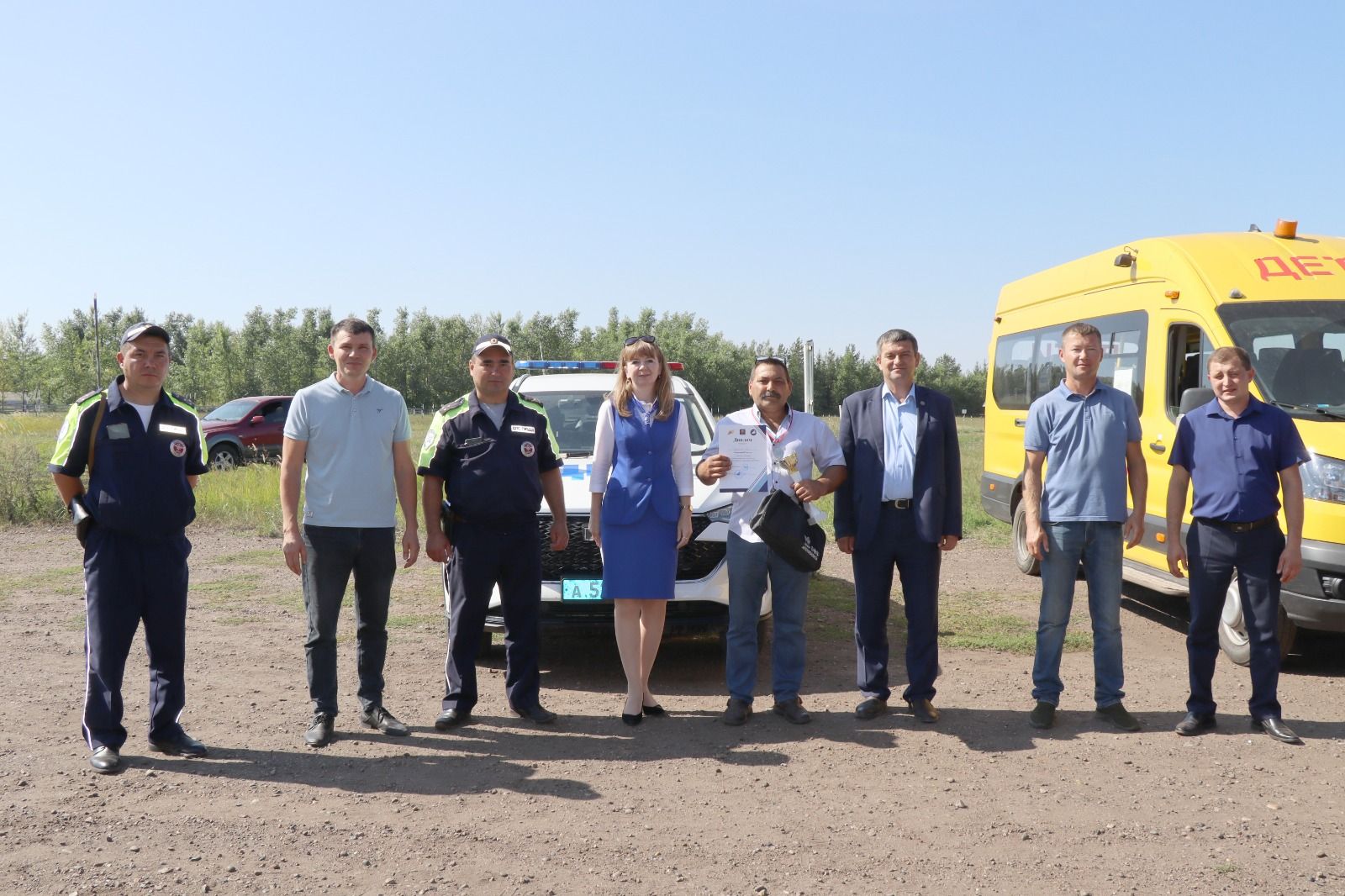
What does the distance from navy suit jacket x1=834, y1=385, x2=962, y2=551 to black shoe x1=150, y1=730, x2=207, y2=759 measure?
312 cm

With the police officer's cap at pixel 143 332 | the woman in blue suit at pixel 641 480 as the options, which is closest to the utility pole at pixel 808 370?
the woman in blue suit at pixel 641 480

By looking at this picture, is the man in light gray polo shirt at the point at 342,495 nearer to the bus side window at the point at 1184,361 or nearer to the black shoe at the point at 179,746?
the black shoe at the point at 179,746

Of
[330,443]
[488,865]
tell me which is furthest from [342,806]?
[330,443]

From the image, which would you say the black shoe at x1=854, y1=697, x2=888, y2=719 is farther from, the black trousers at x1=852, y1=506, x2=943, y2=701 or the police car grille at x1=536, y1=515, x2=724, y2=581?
the police car grille at x1=536, y1=515, x2=724, y2=581

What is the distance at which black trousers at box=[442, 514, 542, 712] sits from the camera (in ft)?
17.4

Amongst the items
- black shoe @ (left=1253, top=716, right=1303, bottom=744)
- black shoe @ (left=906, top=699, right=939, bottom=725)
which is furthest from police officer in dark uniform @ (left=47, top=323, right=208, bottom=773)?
black shoe @ (left=1253, top=716, right=1303, bottom=744)

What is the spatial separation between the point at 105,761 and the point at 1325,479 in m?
6.07

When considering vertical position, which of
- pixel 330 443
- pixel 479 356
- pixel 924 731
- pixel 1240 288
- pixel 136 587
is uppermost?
pixel 1240 288

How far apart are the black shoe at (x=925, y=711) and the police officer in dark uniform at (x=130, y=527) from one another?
3.33 m

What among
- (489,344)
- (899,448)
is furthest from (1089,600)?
(489,344)

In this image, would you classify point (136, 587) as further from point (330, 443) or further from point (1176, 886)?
point (1176, 886)

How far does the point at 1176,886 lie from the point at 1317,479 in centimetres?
325

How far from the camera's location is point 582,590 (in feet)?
19.5

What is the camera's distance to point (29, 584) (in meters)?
9.66
